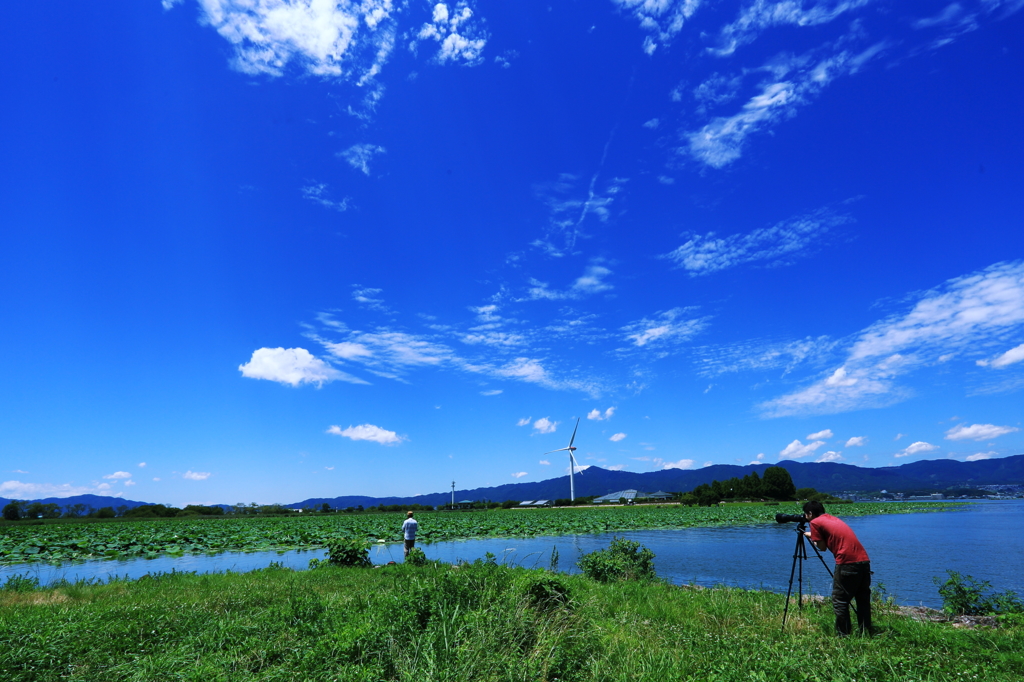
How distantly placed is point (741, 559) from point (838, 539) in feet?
63.3

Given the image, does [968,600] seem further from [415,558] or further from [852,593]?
[415,558]

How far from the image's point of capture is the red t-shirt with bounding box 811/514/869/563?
29.8 ft

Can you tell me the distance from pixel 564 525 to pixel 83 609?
43108 millimetres

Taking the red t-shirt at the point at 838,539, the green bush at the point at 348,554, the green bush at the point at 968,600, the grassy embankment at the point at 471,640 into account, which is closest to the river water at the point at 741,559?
the green bush at the point at 968,600

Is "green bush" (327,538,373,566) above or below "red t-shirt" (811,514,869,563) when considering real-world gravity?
below

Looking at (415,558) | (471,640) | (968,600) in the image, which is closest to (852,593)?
(968,600)

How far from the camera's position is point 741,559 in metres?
25.9

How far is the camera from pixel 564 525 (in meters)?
49.0

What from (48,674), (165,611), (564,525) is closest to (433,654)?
(48,674)

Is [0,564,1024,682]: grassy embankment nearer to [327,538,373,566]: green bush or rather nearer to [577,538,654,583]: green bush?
[577,538,654,583]: green bush

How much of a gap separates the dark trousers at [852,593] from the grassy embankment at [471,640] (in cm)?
37

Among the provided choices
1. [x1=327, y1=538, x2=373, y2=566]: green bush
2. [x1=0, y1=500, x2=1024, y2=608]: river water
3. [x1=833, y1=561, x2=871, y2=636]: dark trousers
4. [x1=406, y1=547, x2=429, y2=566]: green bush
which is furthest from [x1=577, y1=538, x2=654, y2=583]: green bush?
[x1=327, y1=538, x2=373, y2=566]: green bush

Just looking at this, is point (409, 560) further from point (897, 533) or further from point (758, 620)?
point (897, 533)

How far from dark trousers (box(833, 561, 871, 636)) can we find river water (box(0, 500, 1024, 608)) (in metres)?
7.75
